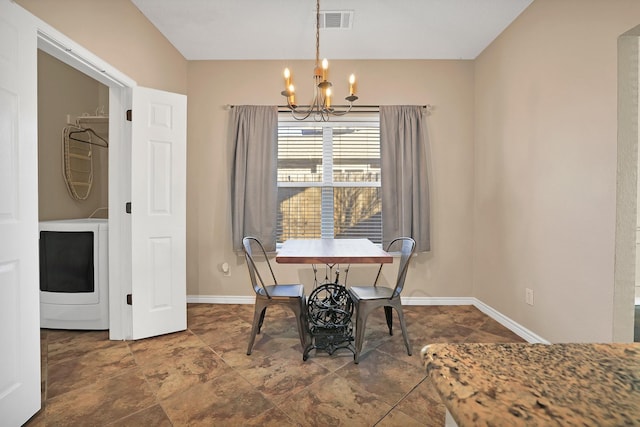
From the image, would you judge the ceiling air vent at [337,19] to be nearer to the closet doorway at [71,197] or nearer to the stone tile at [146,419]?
the closet doorway at [71,197]

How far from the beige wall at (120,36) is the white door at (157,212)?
280mm

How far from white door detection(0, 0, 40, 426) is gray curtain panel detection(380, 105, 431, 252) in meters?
2.83

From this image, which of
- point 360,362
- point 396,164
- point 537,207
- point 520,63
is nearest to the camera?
point 360,362

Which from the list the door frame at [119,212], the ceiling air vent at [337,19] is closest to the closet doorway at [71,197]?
the door frame at [119,212]

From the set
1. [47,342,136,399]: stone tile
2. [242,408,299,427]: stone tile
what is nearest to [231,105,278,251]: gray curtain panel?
[47,342,136,399]: stone tile

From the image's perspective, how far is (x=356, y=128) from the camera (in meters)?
3.62

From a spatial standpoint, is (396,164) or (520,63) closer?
A: (520,63)

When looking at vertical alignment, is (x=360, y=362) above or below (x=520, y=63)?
below

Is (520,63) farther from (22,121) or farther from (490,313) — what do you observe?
(22,121)

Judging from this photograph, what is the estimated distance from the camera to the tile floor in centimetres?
165

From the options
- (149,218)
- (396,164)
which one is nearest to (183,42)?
(149,218)

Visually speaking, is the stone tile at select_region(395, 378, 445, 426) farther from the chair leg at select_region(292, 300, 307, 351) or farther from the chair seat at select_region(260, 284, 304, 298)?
the chair seat at select_region(260, 284, 304, 298)

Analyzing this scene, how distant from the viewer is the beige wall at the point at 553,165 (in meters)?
1.91

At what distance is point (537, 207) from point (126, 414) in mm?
3101
